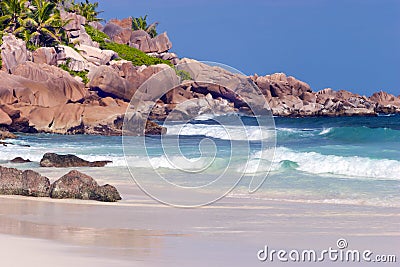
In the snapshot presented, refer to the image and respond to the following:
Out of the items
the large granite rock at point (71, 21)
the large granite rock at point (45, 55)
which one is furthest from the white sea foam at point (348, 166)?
the large granite rock at point (71, 21)

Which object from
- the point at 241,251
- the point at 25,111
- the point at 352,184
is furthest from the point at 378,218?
the point at 25,111

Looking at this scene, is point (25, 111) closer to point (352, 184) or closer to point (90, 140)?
point (90, 140)

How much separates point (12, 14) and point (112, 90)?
457 inches

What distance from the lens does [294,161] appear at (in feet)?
86.9

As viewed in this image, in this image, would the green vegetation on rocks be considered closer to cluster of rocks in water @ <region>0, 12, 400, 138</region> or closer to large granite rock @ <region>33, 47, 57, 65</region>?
cluster of rocks in water @ <region>0, 12, 400, 138</region>

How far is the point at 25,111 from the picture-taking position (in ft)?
144

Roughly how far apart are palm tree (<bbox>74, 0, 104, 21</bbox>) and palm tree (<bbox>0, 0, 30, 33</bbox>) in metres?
20.5

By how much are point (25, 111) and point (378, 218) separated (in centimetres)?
3357

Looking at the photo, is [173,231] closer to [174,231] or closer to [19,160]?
[174,231]

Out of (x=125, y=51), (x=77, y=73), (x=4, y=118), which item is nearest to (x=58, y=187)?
(x=4, y=118)

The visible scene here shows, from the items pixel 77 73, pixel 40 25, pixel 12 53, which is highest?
pixel 40 25

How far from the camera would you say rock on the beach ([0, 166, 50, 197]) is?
15805mm

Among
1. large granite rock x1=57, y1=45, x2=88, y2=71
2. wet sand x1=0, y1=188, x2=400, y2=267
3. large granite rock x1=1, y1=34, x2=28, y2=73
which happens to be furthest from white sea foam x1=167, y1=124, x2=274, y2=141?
wet sand x1=0, y1=188, x2=400, y2=267

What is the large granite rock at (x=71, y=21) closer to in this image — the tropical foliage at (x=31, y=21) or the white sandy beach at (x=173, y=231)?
the tropical foliage at (x=31, y=21)
